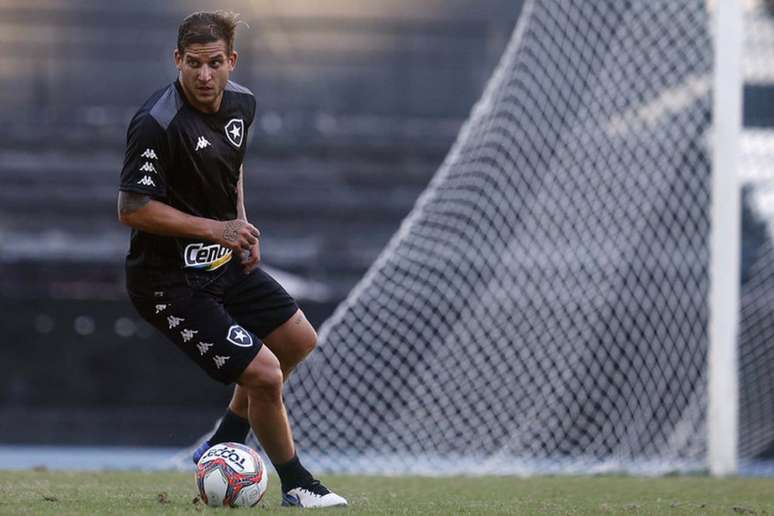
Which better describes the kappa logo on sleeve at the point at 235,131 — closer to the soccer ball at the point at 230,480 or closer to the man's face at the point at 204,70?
the man's face at the point at 204,70

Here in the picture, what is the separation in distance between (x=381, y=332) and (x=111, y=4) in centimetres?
989

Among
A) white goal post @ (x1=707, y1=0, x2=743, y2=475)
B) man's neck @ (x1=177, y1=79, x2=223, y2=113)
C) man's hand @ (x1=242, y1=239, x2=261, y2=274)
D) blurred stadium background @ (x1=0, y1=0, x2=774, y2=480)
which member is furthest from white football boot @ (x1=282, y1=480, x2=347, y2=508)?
blurred stadium background @ (x1=0, y1=0, x2=774, y2=480)

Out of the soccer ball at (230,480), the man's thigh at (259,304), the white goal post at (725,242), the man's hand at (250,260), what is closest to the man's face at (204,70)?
the man's hand at (250,260)

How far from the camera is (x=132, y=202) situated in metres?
3.88

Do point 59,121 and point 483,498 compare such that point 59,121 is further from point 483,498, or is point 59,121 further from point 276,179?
point 483,498

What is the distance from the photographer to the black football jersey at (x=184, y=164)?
3887 millimetres

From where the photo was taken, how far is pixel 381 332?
855 centimetres

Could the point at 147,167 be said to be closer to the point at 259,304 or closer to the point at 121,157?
the point at 259,304

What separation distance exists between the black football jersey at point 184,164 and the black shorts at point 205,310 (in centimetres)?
5

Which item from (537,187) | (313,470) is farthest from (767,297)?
(313,470)

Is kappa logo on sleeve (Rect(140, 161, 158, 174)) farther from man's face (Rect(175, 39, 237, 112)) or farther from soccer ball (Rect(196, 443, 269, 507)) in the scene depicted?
Result: soccer ball (Rect(196, 443, 269, 507))

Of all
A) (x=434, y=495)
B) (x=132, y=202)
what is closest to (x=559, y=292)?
(x=434, y=495)

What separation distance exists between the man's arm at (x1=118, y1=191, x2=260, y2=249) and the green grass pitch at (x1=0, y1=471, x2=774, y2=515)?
841 mm

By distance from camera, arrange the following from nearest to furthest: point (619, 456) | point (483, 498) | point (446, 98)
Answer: point (483, 498), point (619, 456), point (446, 98)
